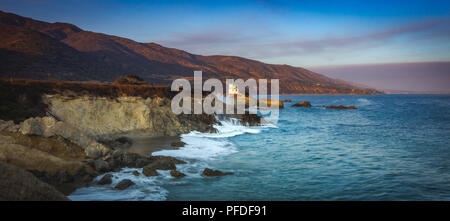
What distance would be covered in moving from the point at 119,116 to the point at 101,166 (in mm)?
10507

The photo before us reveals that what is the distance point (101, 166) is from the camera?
34.2ft

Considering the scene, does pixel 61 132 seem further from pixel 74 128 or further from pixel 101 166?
pixel 101 166

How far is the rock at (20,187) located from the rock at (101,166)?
15.5 ft

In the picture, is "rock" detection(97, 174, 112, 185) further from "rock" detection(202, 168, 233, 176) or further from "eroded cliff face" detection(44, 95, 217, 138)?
"eroded cliff face" detection(44, 95, 217, 138)

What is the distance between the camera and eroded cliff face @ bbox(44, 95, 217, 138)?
1784 centimetres

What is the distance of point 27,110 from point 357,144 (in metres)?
20.9

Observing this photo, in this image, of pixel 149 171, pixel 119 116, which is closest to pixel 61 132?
pixel 149 171

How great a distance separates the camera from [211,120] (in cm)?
2698

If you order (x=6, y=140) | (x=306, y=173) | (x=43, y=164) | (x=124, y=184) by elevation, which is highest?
(x=6, y=140)

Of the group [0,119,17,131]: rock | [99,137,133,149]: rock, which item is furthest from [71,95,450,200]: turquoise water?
[0,119,17,131]: rock

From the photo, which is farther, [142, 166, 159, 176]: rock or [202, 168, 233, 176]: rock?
[202, 168, 233, 176]: rock

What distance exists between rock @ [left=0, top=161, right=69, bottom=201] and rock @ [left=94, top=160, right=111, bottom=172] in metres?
4.72
